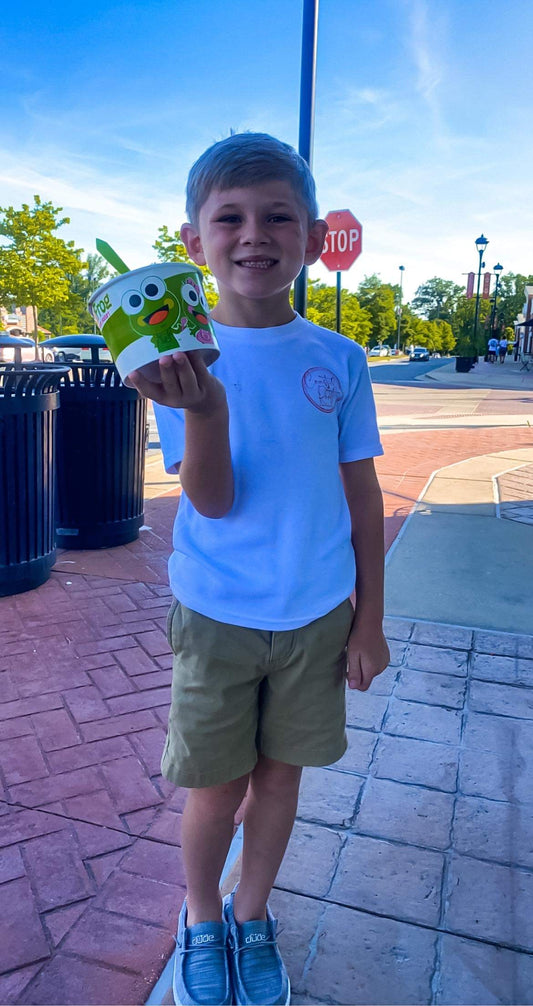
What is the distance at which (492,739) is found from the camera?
96.8 inches

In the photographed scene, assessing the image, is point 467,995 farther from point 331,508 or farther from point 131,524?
→ point 131,524

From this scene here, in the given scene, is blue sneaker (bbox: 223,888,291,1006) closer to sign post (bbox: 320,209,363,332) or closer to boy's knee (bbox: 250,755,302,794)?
boy's knee (bbox: 250,755,302,794)

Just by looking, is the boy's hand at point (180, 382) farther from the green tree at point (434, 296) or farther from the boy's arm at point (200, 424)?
the green tree at point (434, 296)

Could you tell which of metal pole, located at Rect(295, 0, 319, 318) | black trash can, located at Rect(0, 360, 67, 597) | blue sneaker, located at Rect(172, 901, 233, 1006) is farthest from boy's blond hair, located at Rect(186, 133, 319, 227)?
metal pole, located at Rect(295, 0, 319, 318)

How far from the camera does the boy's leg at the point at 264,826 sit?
153cm

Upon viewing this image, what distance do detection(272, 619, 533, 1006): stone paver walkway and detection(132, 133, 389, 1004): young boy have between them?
0.68 ft

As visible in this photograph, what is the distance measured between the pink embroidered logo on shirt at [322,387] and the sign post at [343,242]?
6173 millimetres

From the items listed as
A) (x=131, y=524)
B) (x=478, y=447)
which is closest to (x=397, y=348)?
(x=478, y=447)

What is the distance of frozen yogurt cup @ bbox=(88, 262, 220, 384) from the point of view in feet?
3.37

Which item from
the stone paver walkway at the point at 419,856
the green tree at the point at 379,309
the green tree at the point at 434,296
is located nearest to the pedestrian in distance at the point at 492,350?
the green tree at the point at 379,309

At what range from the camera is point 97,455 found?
14.8 ft

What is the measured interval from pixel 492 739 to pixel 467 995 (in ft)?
3.39

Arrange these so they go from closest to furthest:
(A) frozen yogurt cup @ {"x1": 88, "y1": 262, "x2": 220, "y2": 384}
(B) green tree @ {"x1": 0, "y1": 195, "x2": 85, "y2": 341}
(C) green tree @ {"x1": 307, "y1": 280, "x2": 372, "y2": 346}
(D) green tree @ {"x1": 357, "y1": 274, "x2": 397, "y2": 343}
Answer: (A) frozen yogurt cup @ {"x1": 88, "y1": 262, "x2": 220, "y2": 384} < (B) green tree @ {"x1": 0, "y1": 195, "x2": 85, "y2": 341} < (C) green tree @ {"x1": 307, "y1": 280, "x2": 372, "y2": 346} < (D) green tree @ {"x1": 357, "y1": 274, "x2": 397, "y2": 343}

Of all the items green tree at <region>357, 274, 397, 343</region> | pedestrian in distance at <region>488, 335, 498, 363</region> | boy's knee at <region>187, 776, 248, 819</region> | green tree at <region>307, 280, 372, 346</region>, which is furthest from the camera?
green tree at <region>357, 274, 397, 343</region>
